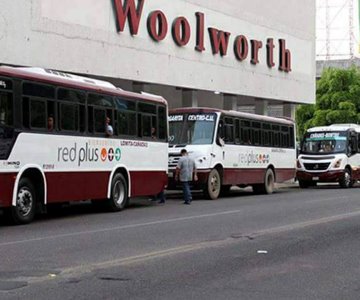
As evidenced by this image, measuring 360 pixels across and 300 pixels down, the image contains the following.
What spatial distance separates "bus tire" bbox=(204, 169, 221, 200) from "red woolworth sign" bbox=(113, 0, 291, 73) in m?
6.13

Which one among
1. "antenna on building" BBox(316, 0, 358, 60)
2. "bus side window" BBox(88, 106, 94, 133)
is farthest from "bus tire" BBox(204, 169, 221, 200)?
"antenna on building" BBox(316, 0, 358, 60)

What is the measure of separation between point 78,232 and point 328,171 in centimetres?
2060

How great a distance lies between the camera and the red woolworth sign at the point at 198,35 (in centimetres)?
2519

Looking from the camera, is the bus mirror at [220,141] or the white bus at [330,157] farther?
the white bus at [330,157]

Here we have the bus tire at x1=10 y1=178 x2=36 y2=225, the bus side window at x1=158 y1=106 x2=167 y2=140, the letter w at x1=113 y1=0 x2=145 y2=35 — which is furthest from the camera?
the letter w at x1=113 y1=0 x2=145 y2=35

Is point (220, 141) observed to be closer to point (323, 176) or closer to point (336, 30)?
point (323, 176)

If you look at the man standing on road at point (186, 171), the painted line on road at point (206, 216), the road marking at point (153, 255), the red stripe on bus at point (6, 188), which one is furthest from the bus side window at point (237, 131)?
the red stripe on bus at point (6, 188)

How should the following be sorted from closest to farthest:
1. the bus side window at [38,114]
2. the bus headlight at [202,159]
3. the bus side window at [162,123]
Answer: the bus side window at [38,114] < the bus side window at [162,123] < the bus headlight at [202,159]

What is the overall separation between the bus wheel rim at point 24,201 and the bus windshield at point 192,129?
9184 millimetres

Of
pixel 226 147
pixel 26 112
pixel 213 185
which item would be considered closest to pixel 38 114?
pixel 26 112

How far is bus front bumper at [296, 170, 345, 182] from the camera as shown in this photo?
32.1 m

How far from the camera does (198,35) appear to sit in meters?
29.3

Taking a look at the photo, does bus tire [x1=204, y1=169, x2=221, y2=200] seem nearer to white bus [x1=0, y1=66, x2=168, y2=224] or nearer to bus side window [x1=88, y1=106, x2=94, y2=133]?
white bus [x1=0, y1=66, x2=168, y2=224]

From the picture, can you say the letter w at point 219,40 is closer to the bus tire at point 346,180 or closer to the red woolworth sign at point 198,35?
the red woolworth sign at point 198,35
